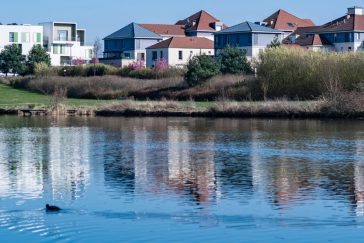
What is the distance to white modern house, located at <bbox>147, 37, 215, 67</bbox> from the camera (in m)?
136

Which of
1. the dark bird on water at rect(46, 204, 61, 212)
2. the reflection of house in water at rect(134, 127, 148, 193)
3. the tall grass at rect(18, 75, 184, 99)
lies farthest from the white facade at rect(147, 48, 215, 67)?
the dark bird on water at rect(46, 204, 61, 212)

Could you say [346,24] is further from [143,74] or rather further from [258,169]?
[258,169]

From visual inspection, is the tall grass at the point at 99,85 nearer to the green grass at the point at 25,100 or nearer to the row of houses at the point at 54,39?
the green grass at the point at 25,100

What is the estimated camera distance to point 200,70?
82438mm

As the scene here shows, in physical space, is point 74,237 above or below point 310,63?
below

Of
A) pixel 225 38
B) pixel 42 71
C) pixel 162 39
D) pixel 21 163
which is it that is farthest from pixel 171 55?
pixel 21 163

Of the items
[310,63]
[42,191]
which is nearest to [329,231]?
[42,191]

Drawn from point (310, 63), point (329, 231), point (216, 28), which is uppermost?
point (216, 28)

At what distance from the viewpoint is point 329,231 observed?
2098cm

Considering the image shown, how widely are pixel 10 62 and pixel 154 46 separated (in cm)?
2768

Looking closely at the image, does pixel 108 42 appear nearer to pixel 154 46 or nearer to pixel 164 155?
pixel 154 46

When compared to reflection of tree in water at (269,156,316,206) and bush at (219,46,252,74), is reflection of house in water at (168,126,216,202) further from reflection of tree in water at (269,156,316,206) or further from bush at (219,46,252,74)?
bush at (219,46,252,74)

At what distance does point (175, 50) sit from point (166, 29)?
2080 cm

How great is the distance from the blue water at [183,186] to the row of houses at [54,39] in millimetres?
89597
